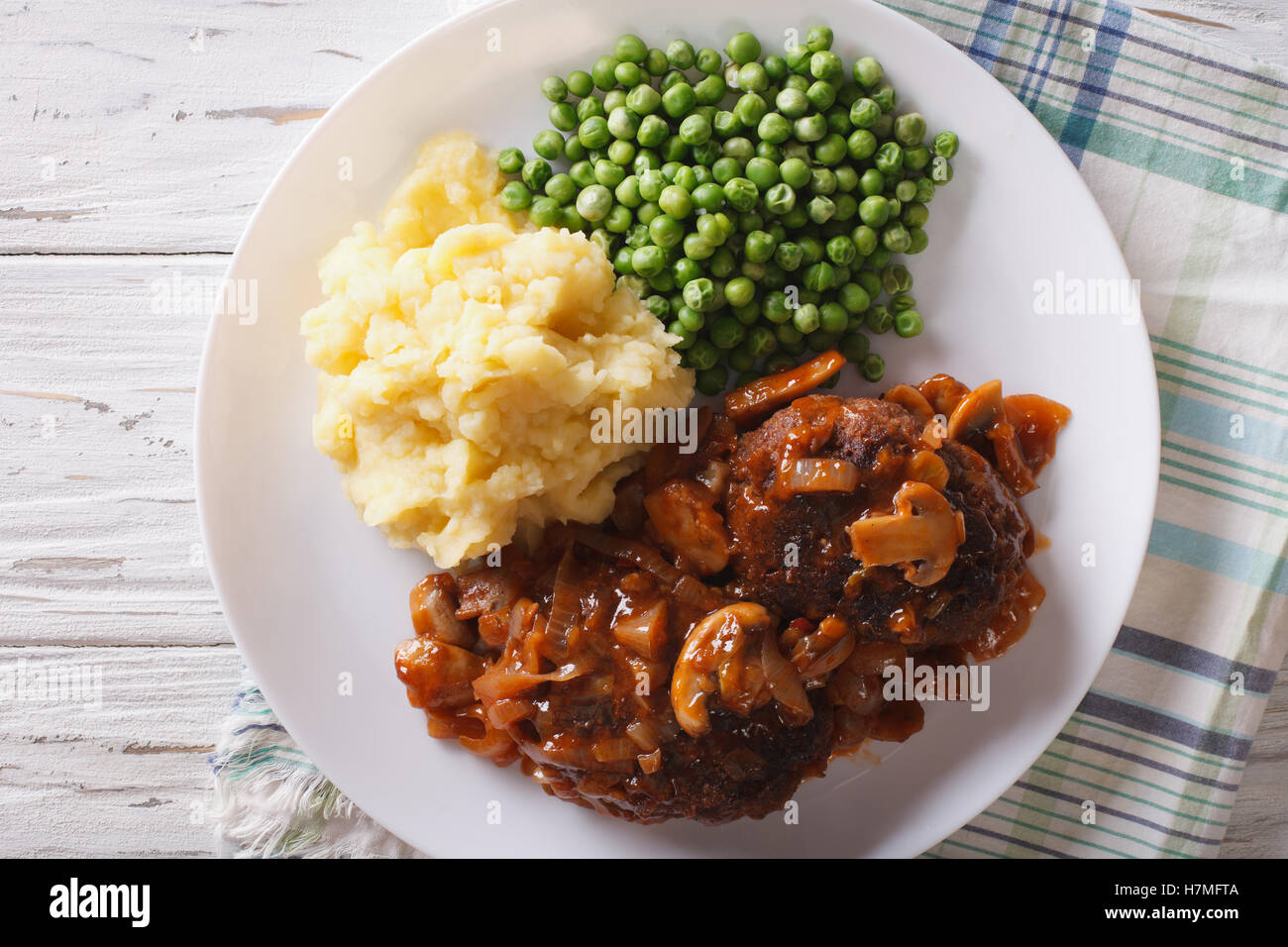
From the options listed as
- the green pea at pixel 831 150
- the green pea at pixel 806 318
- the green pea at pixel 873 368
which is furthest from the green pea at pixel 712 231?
the green pea at pixel 873 368

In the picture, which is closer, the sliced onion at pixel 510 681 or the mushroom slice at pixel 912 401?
the sliced onion at pixel 510 681

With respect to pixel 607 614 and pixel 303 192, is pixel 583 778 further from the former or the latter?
pixel 303 192

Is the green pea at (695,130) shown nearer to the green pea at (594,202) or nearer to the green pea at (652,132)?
the green pea at (652,132)

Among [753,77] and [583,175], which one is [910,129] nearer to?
[753,77]

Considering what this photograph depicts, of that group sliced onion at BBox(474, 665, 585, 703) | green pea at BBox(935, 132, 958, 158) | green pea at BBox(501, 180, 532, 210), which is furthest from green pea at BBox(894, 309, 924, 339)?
sliced onion at BBox(474, 665, 585, 703)

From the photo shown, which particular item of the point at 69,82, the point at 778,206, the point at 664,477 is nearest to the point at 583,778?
the point at 664,477
